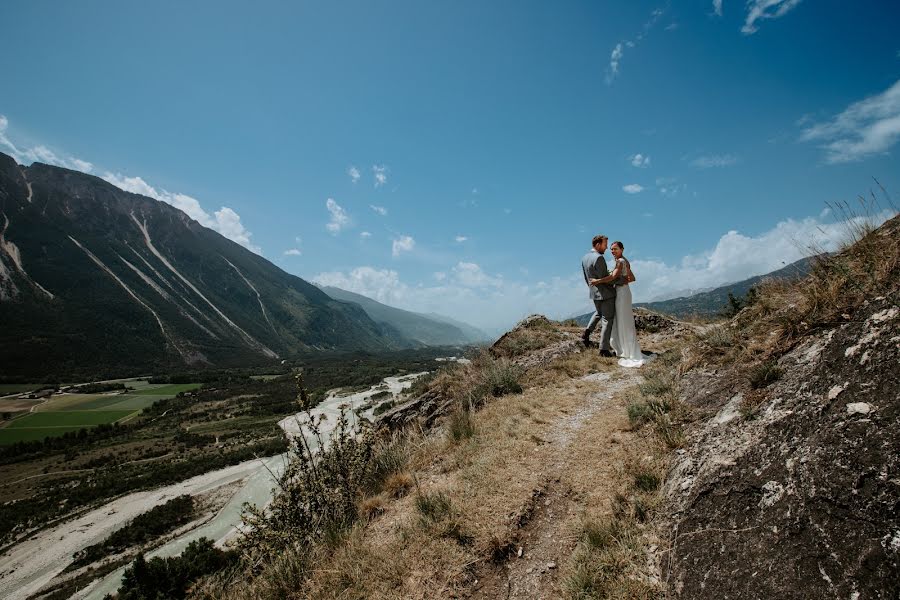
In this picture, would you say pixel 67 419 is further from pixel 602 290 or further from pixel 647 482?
pixel 647 482

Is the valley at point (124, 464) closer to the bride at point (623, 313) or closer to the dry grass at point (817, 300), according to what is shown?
the bride at point (623, 313)

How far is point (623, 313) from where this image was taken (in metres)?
9.65

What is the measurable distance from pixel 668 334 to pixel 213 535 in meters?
50.4

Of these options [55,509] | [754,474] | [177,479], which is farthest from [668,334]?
[55,509]

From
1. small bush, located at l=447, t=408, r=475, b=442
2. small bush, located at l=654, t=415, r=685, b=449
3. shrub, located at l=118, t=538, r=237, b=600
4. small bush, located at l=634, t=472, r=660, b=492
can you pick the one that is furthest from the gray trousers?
shrub, located at l=118, t=538, r=237, b=600

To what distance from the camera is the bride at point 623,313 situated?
930 centimetres

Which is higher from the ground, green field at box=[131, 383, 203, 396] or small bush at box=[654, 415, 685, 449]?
small bush at box=[654, 415, 685, 449]

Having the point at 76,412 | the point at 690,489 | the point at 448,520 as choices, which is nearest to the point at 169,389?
the point at 76,412

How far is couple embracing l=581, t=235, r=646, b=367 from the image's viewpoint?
9.48 metres

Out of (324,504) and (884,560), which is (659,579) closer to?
(884,560)

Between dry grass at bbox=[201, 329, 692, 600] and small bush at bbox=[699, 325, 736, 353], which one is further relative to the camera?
small bush at bbox=[699, 325, 736, 353]

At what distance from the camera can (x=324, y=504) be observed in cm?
478

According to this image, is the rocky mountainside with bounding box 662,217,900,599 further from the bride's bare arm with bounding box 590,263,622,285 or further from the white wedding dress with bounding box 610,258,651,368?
the bride's bare arm with bounding box 590,263,622,285

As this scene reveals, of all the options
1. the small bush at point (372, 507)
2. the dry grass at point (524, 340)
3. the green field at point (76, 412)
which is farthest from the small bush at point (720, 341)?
the green field at point (76, 412)
